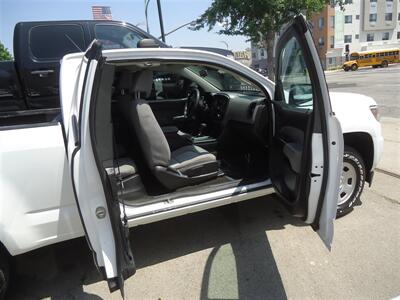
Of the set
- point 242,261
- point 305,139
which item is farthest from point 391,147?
point 242,261

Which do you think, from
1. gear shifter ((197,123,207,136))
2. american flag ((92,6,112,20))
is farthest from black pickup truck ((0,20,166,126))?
american flag ((92,6,112,20))

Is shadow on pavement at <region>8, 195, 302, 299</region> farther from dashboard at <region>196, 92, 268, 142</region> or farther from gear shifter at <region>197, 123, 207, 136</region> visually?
gear shifter at <region>197, 123, 207, 136</region>

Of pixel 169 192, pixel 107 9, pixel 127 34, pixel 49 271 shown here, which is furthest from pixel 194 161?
pixel 107 9

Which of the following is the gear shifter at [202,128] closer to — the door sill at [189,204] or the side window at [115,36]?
the door sill at [189,204]

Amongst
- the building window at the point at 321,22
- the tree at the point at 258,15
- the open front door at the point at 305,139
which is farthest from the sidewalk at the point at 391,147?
the building window at the point at 321,22

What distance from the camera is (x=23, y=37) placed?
5.17 metres

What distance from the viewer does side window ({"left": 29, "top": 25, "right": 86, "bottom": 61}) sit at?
5215 mm

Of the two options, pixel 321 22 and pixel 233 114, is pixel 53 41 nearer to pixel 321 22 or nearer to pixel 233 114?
pixel 233 114

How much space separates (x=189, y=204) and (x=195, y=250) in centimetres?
57

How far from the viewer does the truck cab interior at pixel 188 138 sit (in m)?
2.74

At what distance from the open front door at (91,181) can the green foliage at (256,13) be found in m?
14.6

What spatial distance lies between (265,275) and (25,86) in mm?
4655

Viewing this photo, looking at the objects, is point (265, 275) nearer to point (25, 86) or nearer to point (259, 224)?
point (259, 224)

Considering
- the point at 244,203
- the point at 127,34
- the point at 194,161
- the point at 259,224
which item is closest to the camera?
the point at 194,161
